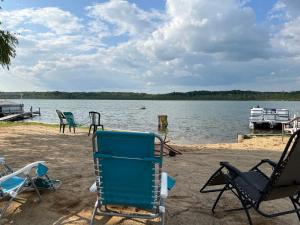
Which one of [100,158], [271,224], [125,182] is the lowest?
[271,224]

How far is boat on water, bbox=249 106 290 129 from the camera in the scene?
32.1 m

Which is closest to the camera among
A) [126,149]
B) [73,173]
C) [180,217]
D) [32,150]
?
[126,149]

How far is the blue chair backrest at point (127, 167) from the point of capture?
3.35m

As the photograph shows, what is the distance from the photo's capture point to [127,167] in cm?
346

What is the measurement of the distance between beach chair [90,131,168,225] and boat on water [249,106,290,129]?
100 ft

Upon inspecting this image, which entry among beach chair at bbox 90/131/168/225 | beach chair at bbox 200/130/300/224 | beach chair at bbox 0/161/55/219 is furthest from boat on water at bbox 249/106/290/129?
beach chair at bbox 90/131/168/225

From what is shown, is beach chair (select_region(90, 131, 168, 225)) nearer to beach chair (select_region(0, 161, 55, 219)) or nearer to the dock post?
beach chair (select_region(0, 161, 55, 219))

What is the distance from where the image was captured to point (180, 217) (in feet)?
14.0

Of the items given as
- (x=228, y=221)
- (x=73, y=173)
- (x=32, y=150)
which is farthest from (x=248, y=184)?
(x=32, y=150)

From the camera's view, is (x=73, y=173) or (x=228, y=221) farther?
(x=73, y=173)

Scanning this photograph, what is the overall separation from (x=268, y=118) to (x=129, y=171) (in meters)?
30.9

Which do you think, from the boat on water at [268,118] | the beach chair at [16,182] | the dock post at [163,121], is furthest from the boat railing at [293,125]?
the beach chair at [16,182]

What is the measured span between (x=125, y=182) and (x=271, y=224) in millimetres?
1909

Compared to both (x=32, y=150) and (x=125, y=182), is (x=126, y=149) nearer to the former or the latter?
(x=125, y=182)
